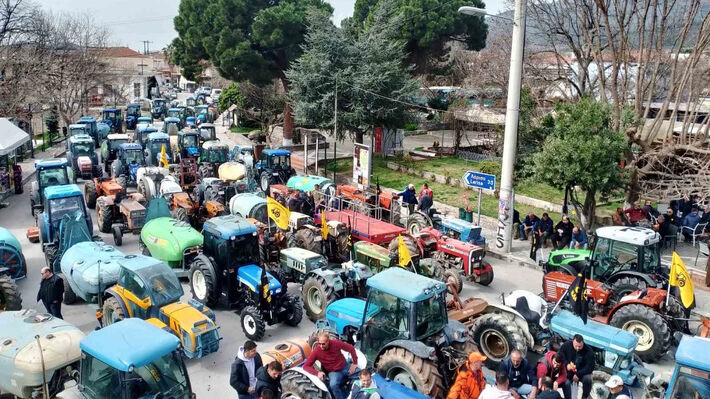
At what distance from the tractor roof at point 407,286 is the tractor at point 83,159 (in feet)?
58.4

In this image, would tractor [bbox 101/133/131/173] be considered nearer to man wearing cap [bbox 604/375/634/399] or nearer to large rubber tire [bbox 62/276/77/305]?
large rubber tire [bbox 62/276/77/305]

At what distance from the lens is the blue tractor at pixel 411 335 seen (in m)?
7.83

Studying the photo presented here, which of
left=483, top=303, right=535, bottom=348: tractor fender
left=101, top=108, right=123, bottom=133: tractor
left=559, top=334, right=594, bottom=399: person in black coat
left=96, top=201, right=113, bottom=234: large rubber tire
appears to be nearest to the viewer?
left=559, top=334, right=594, bottom=399: person in black coat

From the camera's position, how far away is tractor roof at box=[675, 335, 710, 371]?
22.7ft

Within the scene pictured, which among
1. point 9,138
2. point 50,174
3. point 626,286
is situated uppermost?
point 9,138

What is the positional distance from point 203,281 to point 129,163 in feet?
40.9

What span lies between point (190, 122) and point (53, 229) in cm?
2562

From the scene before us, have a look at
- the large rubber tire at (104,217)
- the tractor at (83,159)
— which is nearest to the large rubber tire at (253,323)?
the large rubber tire at (104,217)

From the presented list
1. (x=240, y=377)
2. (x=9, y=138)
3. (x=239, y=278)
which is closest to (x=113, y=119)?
(x=9, y=138)

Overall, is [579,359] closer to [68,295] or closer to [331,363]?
[331,363]

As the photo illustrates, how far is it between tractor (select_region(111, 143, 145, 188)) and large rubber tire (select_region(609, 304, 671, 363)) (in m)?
17.3

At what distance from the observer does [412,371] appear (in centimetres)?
782

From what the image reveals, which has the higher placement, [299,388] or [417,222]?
[417,222]

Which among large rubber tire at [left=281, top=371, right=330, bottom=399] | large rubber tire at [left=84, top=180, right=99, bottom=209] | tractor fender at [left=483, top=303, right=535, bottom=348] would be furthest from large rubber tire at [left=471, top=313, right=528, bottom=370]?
large rubber tire at [left=84, top=180, right=99, bottom=209]
